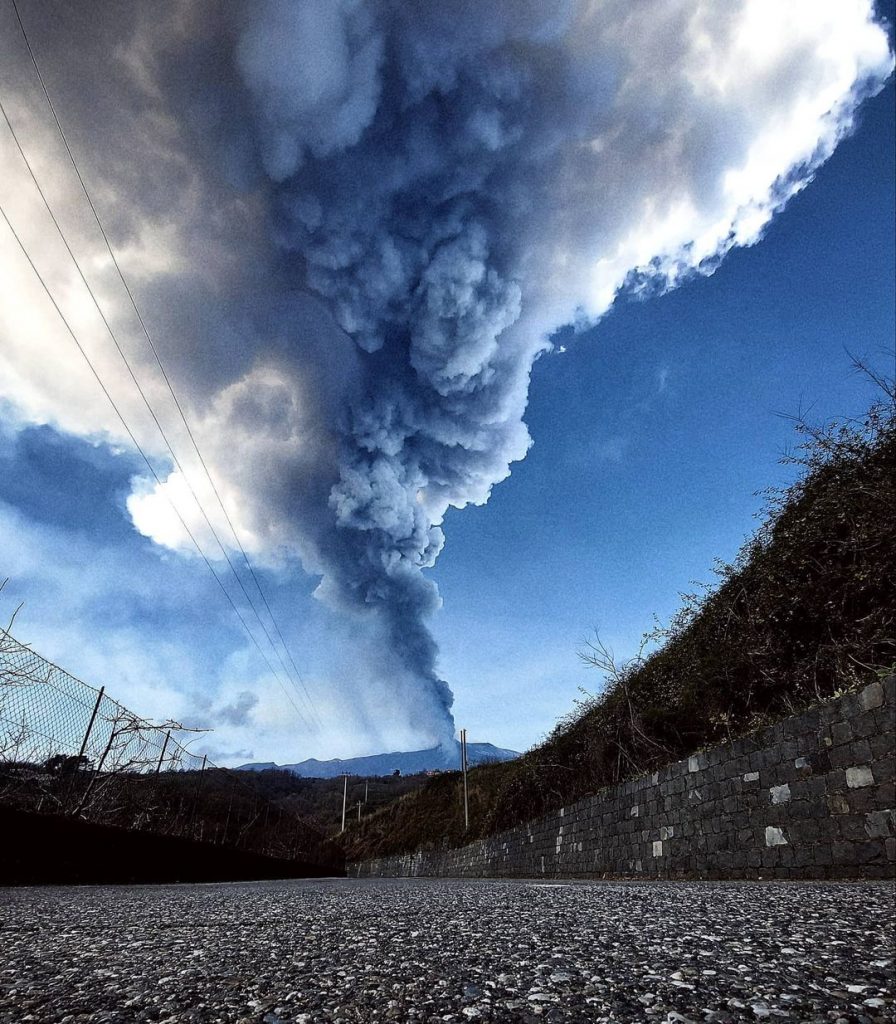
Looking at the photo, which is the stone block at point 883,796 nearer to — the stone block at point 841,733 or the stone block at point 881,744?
the stone block at point 881,744

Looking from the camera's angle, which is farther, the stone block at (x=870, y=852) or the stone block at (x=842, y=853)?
the stone block at (x=842, y=853)

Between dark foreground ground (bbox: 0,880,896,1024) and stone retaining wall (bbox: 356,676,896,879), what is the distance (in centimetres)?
212

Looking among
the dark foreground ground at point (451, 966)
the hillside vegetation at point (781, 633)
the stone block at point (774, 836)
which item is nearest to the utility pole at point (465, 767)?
the hillside vegetation at point (781, 633)

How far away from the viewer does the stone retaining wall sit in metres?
5.02

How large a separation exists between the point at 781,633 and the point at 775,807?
2.41 meters

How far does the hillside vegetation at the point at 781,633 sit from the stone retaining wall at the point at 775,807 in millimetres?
502

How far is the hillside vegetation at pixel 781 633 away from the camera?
6.43m

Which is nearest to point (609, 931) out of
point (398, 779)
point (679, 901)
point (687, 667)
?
point (679, 901)

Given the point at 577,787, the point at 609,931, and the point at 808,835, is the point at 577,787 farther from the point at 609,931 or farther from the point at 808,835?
the point at 609,931

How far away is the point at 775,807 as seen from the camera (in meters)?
6.16

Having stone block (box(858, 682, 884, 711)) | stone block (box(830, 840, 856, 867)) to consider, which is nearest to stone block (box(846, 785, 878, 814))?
stone block (box(830, 840, 856, 867))

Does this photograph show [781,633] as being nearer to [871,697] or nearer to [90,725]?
[871,697]

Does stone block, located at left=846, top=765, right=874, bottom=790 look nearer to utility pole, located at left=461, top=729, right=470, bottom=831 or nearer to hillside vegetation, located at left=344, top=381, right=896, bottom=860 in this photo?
hillside vegetation, located at left=344, top=381, right=896, bottom=860

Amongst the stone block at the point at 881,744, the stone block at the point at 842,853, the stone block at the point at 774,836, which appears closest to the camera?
the stone block at the point at 881,744
